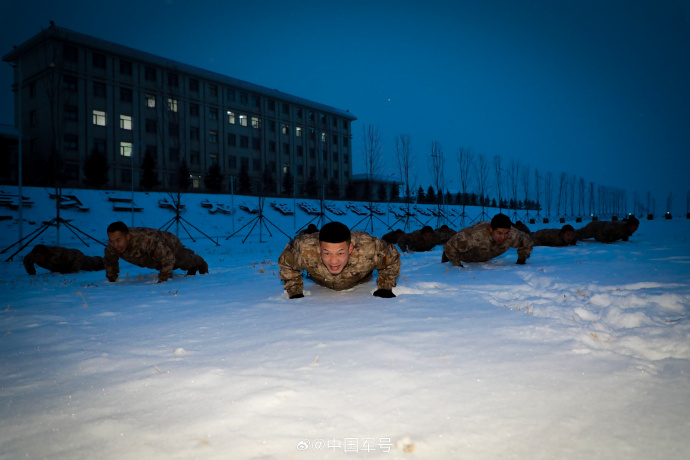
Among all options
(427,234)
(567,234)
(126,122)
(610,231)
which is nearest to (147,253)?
(427,234)

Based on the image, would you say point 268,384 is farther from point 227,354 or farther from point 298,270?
point 298,270

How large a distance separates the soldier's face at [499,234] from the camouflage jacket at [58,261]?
33.2 feet

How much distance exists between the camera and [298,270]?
16.5 feet

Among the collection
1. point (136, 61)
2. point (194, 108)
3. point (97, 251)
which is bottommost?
point (97, 251)

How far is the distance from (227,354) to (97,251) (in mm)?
14857

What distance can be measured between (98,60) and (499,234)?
39909mm

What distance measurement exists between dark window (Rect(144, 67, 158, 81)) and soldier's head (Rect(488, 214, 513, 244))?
131 feet

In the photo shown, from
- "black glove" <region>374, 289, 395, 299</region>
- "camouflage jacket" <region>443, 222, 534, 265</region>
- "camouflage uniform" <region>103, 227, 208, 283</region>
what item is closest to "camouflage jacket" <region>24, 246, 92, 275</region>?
"camouflage uniform" <region>103, 227, 208, 283</region>

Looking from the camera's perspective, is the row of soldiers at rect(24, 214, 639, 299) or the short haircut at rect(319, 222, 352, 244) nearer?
the short haircut at rect(319, 222, 352, 244)

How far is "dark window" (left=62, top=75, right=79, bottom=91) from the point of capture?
31906 millimetres

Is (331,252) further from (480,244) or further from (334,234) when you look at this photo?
(480,244)

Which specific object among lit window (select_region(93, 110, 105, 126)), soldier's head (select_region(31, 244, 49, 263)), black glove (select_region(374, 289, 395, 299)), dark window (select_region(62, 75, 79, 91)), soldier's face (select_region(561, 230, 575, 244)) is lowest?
black glove (select_region(374, 289, 395, 299))

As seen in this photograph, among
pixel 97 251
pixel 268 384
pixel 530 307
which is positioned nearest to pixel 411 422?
pixel 268 384

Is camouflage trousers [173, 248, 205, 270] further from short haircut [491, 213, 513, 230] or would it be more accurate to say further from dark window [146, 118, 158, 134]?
dark window [146, 118, 158, 134]
